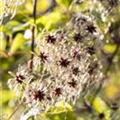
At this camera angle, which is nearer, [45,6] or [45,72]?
[45,72]

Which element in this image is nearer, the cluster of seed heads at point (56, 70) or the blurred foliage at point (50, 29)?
the cluster of seed heads at point (56, 70)

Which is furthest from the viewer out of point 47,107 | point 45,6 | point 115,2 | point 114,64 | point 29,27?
point 45,6

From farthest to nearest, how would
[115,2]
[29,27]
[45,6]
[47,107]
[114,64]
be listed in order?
[45,6]
[114,64]
[29,27]
[115,2]
[47,107]

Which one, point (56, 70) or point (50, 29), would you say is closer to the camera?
point (56, 70)

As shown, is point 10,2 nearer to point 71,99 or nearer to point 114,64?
point 71,99

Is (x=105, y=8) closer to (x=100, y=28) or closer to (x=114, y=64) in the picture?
(x=100, y=28)

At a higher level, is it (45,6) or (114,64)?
(45,6)

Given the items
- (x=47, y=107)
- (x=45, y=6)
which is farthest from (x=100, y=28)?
(x=45, y=6)

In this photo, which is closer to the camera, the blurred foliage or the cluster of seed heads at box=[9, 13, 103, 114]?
the cluster of seed heads at box=[9, 13, 103, 114]
